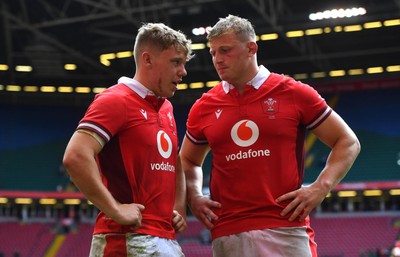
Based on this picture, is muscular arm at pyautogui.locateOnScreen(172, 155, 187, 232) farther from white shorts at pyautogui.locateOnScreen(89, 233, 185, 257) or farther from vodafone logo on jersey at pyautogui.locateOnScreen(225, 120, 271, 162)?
white shorts at pyautogui.locateOnScreen(89, 233, 185, 257)

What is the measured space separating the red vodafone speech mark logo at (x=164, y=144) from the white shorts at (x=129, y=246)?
0.52 m

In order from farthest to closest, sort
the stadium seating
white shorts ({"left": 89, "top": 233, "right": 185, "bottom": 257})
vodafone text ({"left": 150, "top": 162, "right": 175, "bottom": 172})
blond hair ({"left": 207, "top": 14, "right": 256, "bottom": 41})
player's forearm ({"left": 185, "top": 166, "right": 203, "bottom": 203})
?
the stadium seating < player's forearm ({"left": 185, "top": 166, "right": 203, "bottom": 203}) < blond hair ({"left": 207, "top": 14, "right": 256, "bottom": 41}) < vodafone text ({"left": 150, "top": 162, "right": 175, "bottom": 172}) < white shorts ({"left": 89, "top": 233, "right": 185, "bottom": 257})

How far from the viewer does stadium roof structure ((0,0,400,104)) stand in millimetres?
22531

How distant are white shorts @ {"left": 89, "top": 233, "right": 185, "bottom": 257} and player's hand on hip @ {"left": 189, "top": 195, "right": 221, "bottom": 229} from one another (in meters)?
0.54

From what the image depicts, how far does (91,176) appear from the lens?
11.5ft

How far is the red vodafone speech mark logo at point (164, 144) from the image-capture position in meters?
3.88

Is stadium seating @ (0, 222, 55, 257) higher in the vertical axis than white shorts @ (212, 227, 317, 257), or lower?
lower

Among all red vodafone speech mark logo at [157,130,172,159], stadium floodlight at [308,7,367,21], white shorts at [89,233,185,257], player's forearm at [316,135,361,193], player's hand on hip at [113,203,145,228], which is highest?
stadium floodlight at [308,7,367,21]

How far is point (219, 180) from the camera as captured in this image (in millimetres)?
4262

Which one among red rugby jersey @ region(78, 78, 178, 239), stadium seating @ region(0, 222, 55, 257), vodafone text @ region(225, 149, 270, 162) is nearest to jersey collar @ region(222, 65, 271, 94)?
vodafone text @ region(225, 149, 270, 162)

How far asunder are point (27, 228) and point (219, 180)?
27.7 metres

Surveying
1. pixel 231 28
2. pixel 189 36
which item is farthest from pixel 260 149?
pixel 189 36

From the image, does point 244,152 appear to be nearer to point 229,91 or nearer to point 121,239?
point 229,91

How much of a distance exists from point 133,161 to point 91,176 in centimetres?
33
